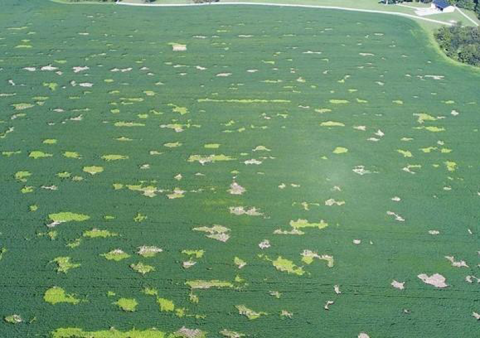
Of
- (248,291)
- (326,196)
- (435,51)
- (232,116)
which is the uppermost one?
(435,51)

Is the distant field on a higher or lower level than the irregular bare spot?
higher

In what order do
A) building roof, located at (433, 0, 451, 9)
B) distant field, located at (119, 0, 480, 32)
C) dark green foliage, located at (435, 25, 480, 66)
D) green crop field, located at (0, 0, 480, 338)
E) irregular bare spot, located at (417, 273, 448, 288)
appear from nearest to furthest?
1. green crop field, located at (0, 0, 480, 338)
2. irregular bare spot, located at (417, 273, 448, 288)
3. dark green foliage, located at (435, 25, 480, 66)
4. distant field, located at (119, 0, 480, 32)
5. building roof, located at (433, 0, 451, 9)

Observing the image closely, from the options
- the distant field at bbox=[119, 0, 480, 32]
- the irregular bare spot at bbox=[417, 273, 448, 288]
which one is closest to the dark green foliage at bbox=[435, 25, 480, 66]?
the distant field at bbox=[119, 0, 480, 32]

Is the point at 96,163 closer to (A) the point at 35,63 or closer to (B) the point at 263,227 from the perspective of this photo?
(B) the point at 263,227

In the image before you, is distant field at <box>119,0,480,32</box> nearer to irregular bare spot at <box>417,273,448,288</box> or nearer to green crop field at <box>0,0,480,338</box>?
green crop field at <box>0,0,480,338</box>

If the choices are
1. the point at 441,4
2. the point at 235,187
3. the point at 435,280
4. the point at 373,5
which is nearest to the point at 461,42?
the point at 441,4

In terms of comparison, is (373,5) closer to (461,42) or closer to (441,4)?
(441,4)

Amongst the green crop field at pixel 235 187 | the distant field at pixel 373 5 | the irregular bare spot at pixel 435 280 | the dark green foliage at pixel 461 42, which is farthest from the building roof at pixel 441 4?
the irregular bare spot at pixel 435 280

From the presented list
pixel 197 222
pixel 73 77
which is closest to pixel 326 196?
pixel 197 222

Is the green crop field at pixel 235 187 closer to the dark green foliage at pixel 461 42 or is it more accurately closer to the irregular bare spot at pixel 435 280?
the irregular bare spot at pixel 435 280
